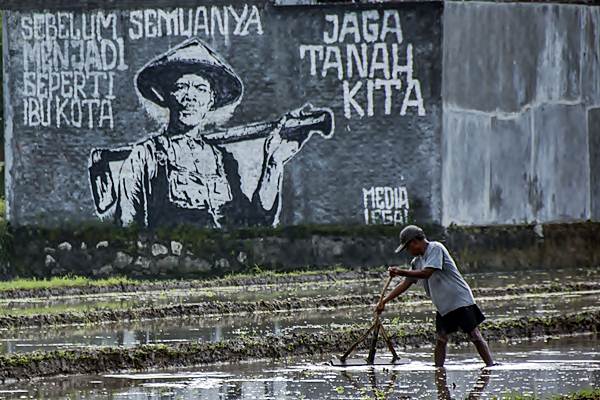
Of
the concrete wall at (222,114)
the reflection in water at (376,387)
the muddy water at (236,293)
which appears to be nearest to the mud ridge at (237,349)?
the reflection in water at (376,387)

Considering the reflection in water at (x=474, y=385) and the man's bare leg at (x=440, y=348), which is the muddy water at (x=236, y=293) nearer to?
the man's bare leg at (x=440, y=348)

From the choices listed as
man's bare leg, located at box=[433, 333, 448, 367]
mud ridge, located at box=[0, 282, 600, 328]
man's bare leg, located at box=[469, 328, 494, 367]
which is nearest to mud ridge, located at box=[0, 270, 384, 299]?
mud ridge, located at box=[0, 282, 600, 328]

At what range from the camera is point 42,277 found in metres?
31.7

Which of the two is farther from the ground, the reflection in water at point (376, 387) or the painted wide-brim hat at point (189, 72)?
the painted wide-brim hat at point (189, 72)

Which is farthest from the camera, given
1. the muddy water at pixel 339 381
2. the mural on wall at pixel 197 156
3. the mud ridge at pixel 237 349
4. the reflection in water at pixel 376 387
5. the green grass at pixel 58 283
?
the mural on wall at pixel 197 156

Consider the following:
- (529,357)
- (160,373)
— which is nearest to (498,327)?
(529,357)

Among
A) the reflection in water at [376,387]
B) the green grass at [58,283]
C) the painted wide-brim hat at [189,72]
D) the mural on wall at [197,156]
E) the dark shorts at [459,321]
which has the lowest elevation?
the reflection in water at [376,387]

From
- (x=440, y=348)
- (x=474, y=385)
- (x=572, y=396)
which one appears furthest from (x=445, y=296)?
(x=572, y=396)

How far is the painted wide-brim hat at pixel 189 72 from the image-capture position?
31672 mm

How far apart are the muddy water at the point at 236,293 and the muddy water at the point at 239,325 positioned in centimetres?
188

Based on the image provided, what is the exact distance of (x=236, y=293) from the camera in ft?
84.5

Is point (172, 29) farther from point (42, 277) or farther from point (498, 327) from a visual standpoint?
point (498, 327)

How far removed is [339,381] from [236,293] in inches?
429

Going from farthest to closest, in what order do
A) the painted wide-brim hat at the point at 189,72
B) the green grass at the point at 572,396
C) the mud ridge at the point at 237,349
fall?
the painted wide-brim hat at the point at 189,72 → the mud ridge at the point at 237,349 → the green grass at the point at 572,396
